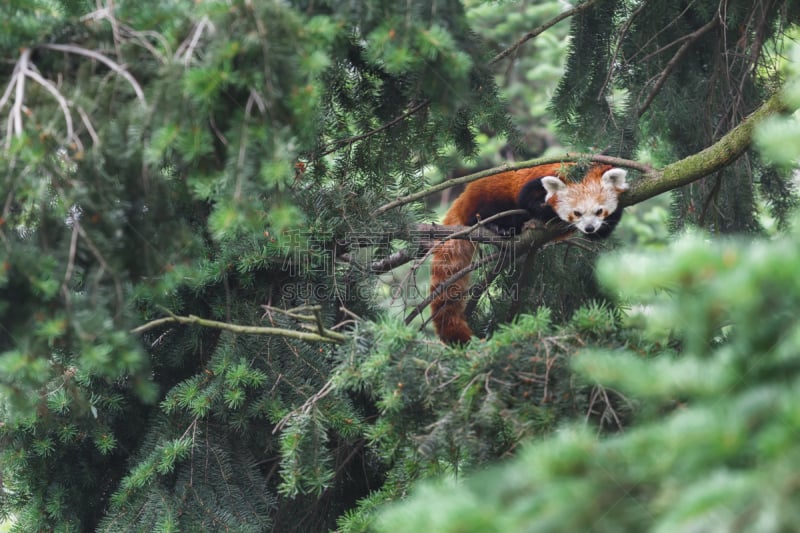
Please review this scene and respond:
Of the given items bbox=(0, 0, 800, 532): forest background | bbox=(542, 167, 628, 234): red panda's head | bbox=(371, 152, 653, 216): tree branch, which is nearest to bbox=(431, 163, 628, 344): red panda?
bbox=(542, 167, 628, 234): red panda's head

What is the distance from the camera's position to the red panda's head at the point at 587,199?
4.33 meters

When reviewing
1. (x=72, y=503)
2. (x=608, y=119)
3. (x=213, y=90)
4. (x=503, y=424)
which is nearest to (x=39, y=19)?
(x=213, y=90)

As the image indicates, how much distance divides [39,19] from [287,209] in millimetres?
758

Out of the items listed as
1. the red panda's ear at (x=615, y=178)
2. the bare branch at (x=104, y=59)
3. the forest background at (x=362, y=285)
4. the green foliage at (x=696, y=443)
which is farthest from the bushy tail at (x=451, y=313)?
the green foliage at (x=696, y=443)

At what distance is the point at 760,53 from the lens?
322cm

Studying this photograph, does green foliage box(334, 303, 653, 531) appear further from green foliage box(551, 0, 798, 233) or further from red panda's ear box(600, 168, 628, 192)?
red panda's ear box(600, 168, 628, 192)

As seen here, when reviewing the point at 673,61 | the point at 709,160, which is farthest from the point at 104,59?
the point at 673,61

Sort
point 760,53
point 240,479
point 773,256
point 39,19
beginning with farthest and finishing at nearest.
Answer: point 760,53, point 240,479, point 39,19, point 773,256

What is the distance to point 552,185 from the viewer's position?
4680 mm

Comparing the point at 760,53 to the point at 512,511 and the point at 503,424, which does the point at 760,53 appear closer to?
the point at 503,424

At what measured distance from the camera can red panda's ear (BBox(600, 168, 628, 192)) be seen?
4102 millimetres

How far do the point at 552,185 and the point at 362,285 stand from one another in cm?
201

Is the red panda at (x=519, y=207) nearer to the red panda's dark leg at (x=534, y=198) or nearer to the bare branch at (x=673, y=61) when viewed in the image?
the red panda's dark leg at (x=534, y=198)

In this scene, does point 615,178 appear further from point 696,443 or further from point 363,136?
point 696,443
